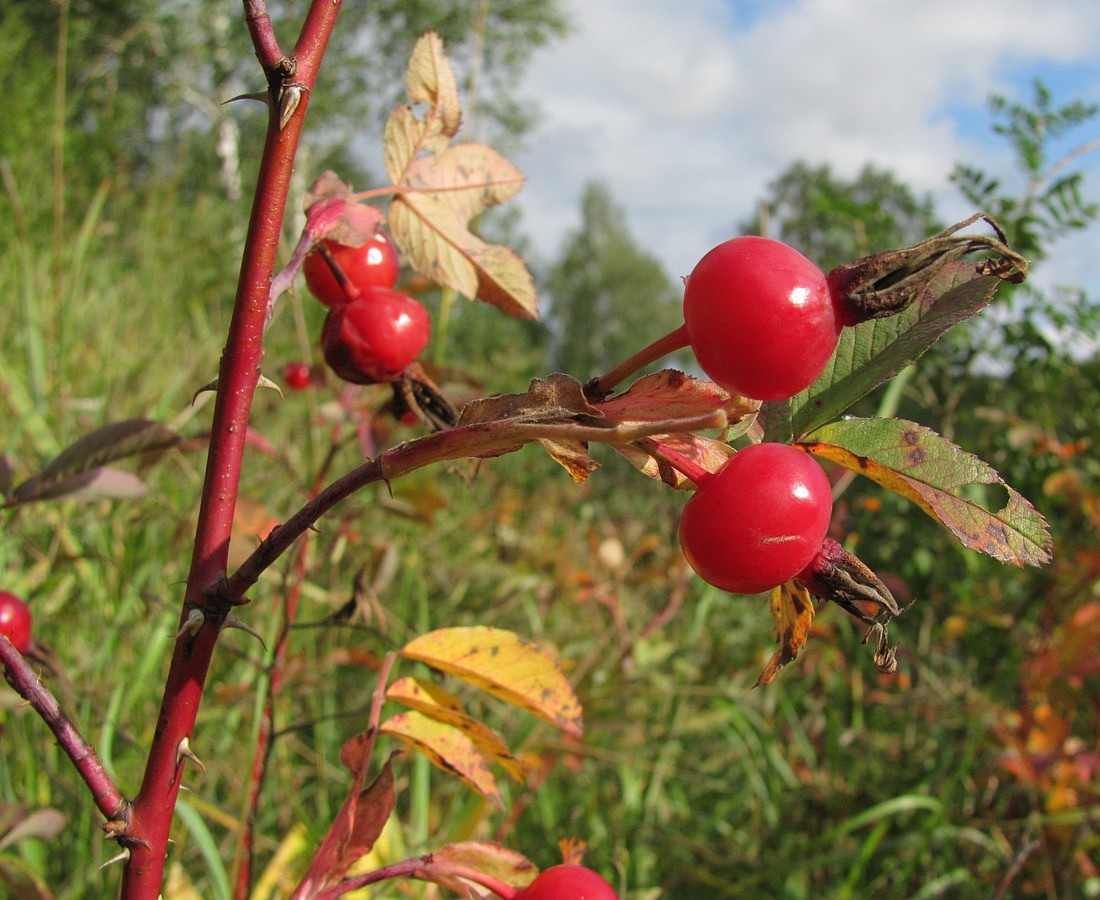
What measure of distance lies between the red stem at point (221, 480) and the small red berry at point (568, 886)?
0.17 metres

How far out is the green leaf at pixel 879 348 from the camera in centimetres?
38

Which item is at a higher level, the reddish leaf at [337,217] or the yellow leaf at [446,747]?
the reddish leaf at [337,217]

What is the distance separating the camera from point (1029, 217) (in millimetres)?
1547

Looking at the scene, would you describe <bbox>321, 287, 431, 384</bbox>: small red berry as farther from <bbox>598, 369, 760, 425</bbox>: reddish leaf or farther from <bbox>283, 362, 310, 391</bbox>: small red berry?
<bbox>283, 362, 310, 391</bbox>: small red berry

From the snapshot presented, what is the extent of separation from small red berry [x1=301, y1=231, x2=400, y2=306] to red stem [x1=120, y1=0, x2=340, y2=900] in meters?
0.18

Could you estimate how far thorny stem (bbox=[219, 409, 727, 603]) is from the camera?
295 millimetres

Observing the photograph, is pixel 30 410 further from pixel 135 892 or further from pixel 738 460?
pixel 738 460

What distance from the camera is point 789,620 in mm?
399

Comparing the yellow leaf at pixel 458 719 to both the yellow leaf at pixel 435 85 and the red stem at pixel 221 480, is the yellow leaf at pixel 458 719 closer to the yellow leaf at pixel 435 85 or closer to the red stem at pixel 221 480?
the red stem at pixel 221 480

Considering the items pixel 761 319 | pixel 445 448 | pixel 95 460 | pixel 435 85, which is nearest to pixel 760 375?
pixel 761 319

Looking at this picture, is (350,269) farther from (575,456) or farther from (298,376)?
(298,376)

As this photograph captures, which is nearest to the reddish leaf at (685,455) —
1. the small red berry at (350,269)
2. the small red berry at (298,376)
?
the small red berry at (350,269)

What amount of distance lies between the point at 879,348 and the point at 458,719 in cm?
31

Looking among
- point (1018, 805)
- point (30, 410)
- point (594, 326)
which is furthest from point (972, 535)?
point (594, 326)
